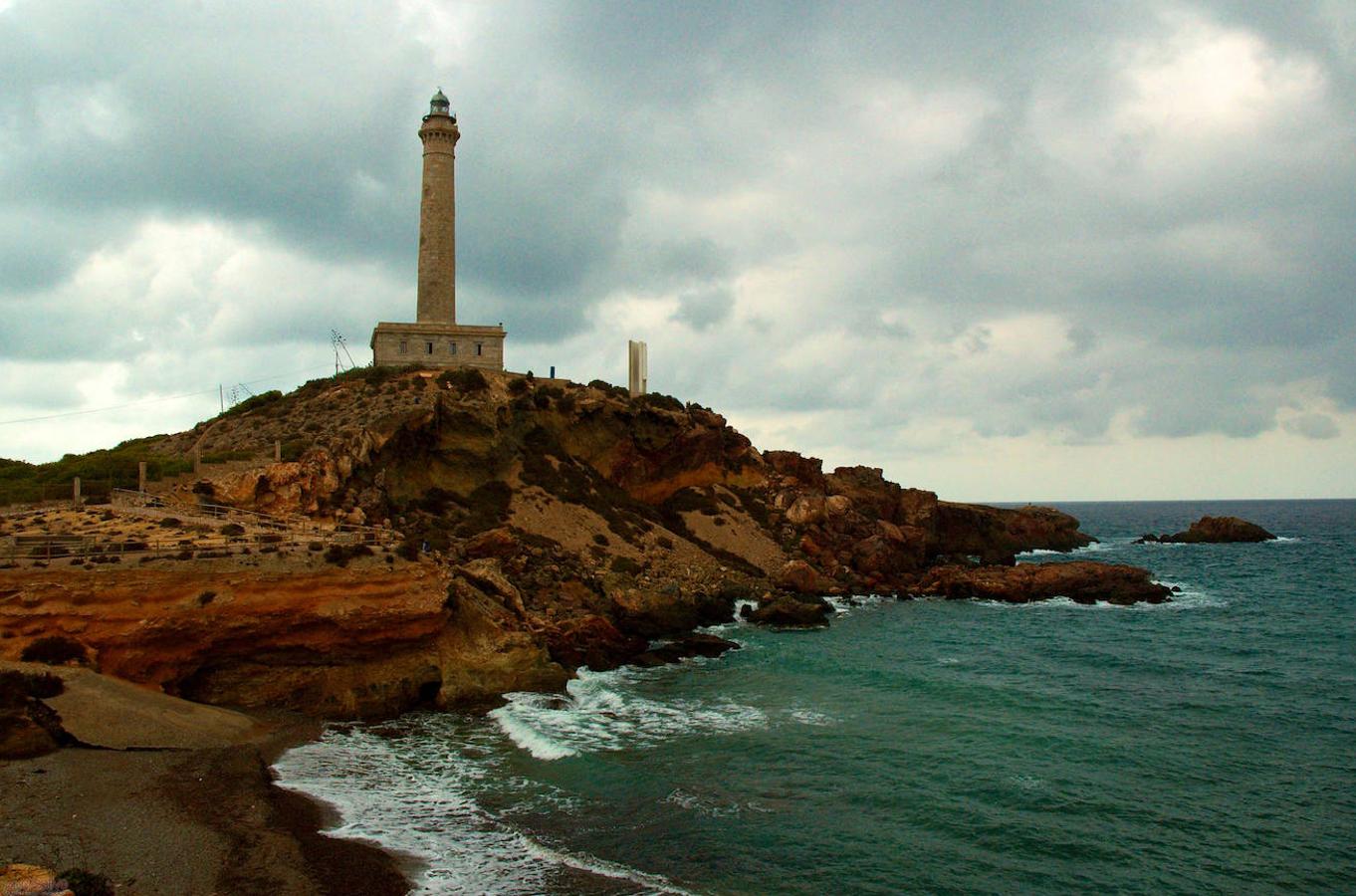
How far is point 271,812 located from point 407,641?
9072 millimetres

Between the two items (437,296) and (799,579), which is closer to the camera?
(799,579)

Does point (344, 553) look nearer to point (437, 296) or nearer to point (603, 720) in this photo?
point (603, 720)

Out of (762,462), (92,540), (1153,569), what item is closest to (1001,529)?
(1153,569)

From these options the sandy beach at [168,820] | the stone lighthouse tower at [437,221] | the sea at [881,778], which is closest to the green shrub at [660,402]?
the stone lighthouse tower at [437,221]

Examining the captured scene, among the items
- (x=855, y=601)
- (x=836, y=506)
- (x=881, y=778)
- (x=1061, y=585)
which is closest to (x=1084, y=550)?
(x=836, y=506)

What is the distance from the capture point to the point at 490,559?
119ft

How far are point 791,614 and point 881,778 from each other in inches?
883

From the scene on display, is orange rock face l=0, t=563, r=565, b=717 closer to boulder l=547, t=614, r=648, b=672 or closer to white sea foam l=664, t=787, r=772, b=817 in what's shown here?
boulder l=547, t=614, r=648, b=672

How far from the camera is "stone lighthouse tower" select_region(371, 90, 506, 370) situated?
5800cm

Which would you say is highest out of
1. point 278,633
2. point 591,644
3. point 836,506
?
point 836,506

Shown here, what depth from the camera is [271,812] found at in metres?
16.4

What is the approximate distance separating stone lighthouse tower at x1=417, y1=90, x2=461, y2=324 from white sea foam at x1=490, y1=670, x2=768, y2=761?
123ft

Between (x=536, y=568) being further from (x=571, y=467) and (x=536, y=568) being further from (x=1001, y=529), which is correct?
(x=1001, y=529)

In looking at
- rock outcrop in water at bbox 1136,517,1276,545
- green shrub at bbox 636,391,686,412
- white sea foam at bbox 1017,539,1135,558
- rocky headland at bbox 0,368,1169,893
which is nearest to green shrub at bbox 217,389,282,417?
rocky headland at bbox 0,368,1169,893
